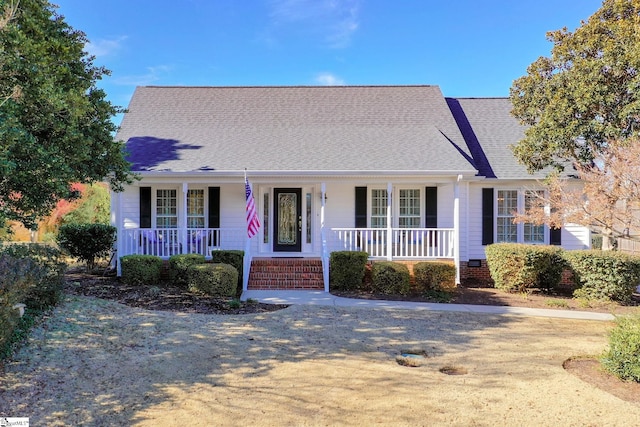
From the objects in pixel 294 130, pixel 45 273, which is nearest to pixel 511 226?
pixel 294 130

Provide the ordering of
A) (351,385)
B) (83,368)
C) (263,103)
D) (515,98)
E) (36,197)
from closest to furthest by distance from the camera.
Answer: (351,385), (83,368), (36,197), (515,98), (263,103)

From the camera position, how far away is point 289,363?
5344mm

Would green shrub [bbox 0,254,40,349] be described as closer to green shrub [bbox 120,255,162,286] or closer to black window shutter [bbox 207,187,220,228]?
green shrub [bbox 120,255,162,286]

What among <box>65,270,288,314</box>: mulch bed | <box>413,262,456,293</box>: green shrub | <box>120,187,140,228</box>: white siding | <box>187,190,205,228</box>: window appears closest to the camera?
<box>65,270,288,314</box>: mulch bed

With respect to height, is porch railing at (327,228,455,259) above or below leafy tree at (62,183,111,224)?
below

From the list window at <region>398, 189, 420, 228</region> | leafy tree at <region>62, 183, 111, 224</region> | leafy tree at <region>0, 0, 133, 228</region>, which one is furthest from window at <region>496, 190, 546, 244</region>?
leafy tree at <region>62, 183, 111, 224</region>

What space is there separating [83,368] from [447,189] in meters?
10.7

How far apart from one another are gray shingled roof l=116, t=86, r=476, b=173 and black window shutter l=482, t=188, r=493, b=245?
1220 millimetres

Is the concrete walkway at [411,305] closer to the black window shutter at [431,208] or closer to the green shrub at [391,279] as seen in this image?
the green shrub at [391,279]

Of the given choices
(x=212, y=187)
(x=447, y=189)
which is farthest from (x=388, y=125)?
(x=212, y=187)

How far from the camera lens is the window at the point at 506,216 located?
12.7 metres

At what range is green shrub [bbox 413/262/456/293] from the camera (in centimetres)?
1025

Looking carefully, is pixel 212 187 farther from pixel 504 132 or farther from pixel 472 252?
pixel 504 132

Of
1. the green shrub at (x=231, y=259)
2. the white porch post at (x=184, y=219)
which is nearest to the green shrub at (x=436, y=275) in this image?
the green shrub at (x=231, y=259)
